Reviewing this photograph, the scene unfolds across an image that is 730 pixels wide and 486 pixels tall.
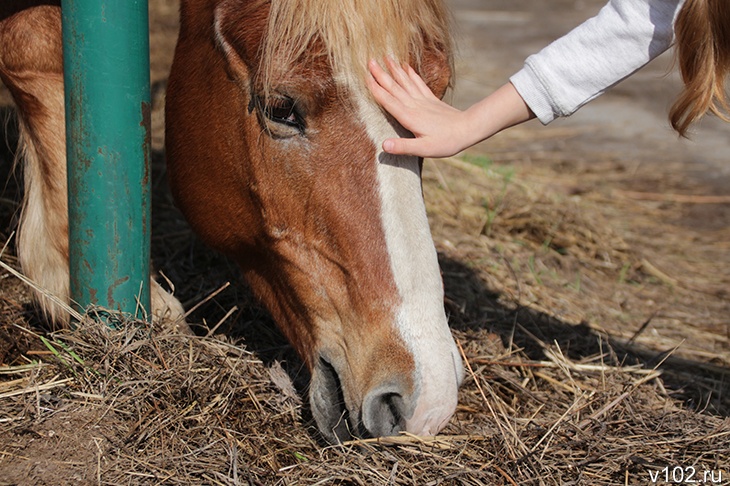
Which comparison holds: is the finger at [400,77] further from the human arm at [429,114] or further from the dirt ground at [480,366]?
the dirt ground at [480,366]

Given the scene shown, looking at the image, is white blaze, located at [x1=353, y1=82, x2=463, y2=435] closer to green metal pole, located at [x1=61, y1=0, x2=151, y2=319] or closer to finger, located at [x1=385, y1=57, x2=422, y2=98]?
finger, located at [x1=385, y1=57, x2=422, y2=98]

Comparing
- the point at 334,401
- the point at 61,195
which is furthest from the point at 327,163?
the point at 61,195

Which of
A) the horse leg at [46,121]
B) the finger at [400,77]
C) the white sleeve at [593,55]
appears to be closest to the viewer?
the finger at [400,77]

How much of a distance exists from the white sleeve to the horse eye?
1.79 feet

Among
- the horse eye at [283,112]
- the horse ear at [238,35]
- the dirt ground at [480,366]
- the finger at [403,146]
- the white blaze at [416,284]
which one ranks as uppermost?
Answer: the horse ear at [238,35]

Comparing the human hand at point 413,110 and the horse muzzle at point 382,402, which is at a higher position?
the human hand at point 413,110

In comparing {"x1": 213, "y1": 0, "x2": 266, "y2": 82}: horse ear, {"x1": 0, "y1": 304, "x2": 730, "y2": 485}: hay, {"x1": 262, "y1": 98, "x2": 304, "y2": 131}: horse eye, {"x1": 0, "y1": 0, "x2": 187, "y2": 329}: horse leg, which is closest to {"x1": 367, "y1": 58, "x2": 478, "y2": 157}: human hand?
{"x1": 262, "y1": 98, "x2": 304, "y2": 131}: horse eye

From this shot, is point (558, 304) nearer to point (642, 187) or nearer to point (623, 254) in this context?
point (623, 254)

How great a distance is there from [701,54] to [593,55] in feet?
0.84

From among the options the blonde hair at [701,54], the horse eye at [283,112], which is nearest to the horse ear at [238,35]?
the horse eye at [283,112]

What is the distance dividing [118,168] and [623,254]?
262cm

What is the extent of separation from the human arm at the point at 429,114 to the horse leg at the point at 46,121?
866 mm

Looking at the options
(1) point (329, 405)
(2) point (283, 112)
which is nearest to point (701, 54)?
(2) point (283, 112)

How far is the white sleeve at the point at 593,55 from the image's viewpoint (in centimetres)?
187
